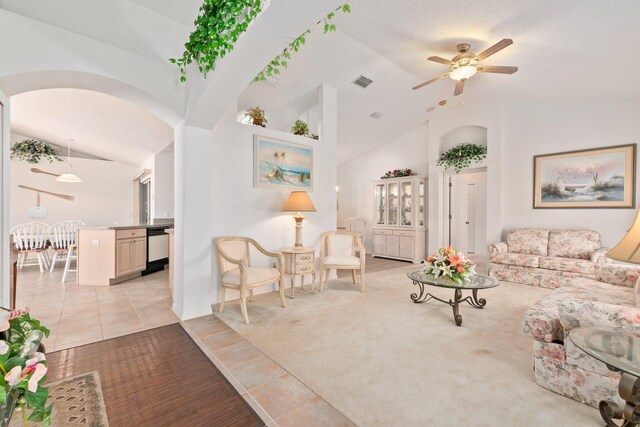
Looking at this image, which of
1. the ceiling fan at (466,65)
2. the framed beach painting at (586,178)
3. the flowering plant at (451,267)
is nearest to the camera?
the flowering plant at (451,267)

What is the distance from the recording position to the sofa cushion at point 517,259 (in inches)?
173

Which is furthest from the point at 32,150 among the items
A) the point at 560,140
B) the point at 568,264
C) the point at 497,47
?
the point at 560,140

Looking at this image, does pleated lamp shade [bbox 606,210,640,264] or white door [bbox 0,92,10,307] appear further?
white door [bbox 0,92,10,307]

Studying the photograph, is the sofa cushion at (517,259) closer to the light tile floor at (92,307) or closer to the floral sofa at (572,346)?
the floral sofa at (572,346)

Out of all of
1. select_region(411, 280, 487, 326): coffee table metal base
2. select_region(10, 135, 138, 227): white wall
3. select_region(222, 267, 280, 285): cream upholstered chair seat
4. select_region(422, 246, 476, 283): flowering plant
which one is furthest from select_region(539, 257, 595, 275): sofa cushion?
select_region(10, 135, 138, 227): white wall

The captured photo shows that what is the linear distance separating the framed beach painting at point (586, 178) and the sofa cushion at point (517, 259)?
3.69 ft

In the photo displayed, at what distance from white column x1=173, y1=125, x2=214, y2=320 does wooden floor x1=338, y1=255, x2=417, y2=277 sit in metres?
2.56

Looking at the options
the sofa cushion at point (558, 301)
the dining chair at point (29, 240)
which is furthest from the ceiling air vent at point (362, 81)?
the dining chair at point (29, 240)

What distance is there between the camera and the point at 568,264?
162 inches

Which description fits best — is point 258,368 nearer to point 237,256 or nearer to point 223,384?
point 223,384

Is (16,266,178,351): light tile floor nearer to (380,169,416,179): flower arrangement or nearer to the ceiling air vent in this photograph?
the ceiling air vent

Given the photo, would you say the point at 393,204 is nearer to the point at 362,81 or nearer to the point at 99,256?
the point at 362,81

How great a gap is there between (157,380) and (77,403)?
1.36 ft

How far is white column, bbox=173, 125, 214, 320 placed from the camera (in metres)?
3.03
